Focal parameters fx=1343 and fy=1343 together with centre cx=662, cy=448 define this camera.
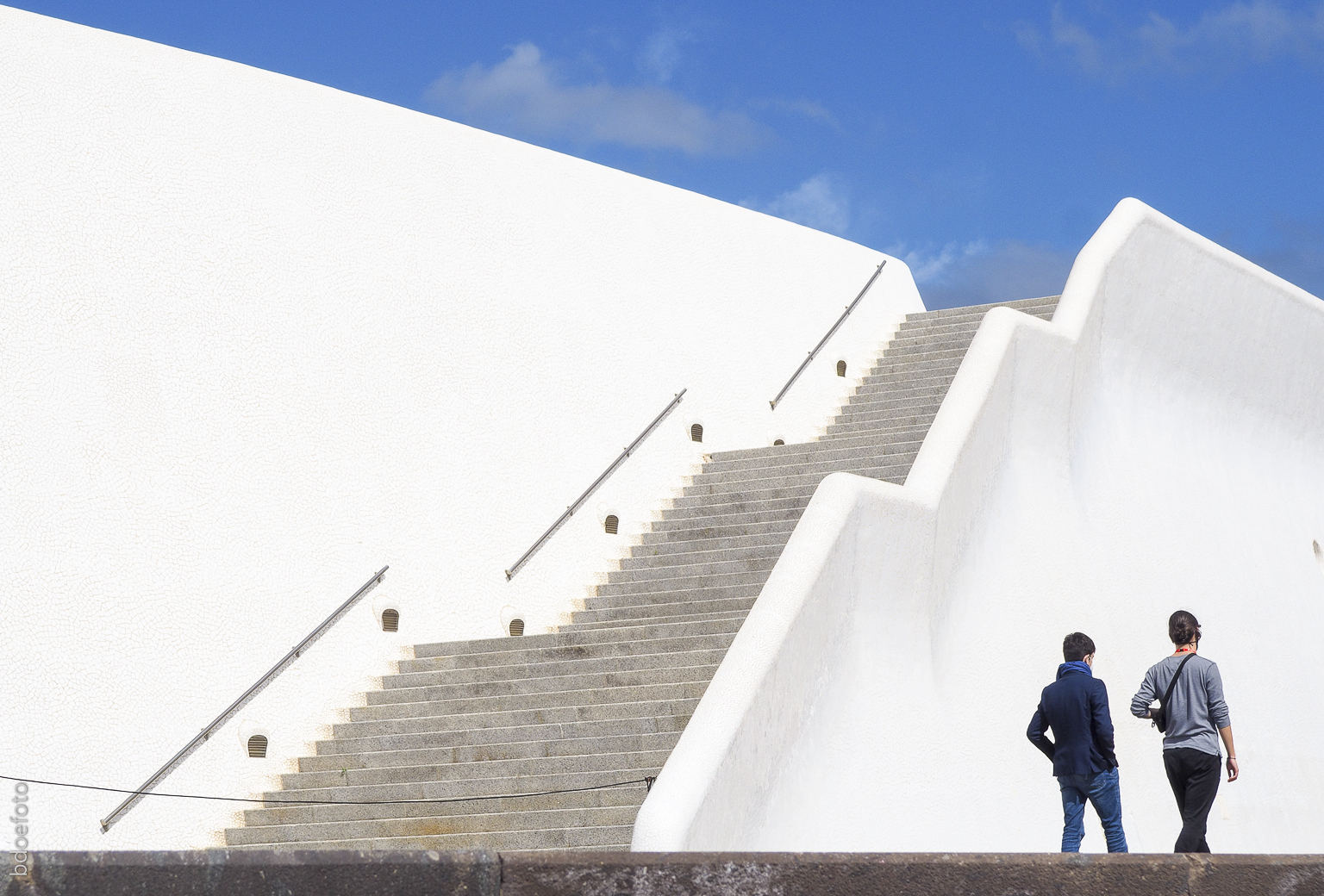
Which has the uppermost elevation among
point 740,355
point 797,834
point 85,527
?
point 740,355

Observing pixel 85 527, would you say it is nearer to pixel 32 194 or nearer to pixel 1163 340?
pixel 32 194

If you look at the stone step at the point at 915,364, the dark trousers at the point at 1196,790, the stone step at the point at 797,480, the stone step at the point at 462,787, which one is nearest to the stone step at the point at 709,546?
the stone step at the point at 797,480

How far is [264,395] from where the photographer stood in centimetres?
837

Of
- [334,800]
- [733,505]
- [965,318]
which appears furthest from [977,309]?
[334,800]

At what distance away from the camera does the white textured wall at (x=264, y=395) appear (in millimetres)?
7164

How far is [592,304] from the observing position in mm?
10820

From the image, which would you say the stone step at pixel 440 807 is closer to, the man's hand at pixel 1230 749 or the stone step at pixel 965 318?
the man's hand at pixel 1230 749

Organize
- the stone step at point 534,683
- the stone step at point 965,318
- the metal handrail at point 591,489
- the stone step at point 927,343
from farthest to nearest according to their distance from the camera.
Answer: the stone step at point 927,343 < the stone step at point 965,318 < the metal handrail at point 591,489 < the stone step at point 534,683

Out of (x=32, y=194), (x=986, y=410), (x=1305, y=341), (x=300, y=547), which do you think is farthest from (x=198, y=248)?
(x=1305, y=341)

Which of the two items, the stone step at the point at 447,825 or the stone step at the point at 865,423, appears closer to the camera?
the stone step at the point at 447,825

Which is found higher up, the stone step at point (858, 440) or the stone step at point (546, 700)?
the stone step at point (858, 440)

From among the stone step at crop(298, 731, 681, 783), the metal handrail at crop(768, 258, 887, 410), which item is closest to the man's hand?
the stone step at crop(298, 731, 681, 783)

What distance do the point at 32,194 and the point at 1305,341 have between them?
10.6 m

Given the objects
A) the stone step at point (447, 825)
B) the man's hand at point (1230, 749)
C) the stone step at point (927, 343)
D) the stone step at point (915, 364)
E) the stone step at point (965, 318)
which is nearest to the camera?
the man's hand at point (1230, 749)
